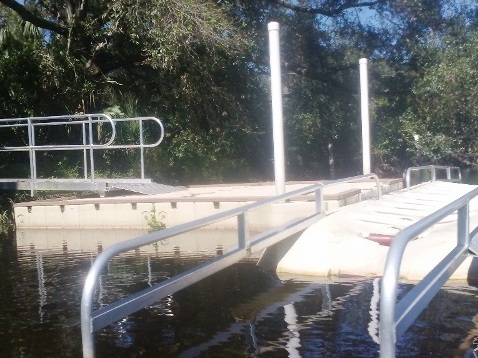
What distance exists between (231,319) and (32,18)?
42.7 ft

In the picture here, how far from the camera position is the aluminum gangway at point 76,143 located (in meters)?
14.1

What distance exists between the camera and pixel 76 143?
19.1 meters

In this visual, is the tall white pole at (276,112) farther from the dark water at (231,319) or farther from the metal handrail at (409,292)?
the metal handrail at (409,292)

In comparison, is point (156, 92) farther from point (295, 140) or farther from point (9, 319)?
point (9, 319)

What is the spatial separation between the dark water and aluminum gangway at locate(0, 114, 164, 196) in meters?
4.68

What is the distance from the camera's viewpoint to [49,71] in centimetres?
1761

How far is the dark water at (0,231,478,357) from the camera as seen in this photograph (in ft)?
19.4

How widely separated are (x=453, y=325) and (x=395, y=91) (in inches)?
833

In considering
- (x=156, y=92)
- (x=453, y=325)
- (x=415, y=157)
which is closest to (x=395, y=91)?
(x=415, y=157)

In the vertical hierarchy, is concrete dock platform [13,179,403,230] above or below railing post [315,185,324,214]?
below

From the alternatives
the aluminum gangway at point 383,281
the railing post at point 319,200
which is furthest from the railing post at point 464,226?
the railing post at point 319,200

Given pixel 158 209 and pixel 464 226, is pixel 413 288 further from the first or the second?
pixel 158 209

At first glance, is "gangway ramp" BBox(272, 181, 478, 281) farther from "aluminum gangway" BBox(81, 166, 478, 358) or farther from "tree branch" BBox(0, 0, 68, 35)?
"tree branch" BBox(0, 0, 68, 35)

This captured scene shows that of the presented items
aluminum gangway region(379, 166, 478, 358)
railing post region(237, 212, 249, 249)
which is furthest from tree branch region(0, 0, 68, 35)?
aluminum gangway region(379, 166, 478, 358)
